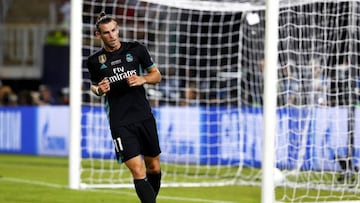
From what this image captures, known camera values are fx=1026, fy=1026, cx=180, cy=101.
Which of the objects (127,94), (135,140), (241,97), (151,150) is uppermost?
(127,94)

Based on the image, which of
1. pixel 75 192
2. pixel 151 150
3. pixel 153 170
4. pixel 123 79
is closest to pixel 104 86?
pixel 123 79

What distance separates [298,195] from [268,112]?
96.2 inches

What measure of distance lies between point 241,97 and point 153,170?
7677 millimetres

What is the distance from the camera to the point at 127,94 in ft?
33.3

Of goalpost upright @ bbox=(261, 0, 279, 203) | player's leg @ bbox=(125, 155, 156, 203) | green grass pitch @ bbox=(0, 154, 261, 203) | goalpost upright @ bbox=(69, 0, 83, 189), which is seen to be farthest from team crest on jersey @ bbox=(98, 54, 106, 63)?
goalpost upright @ bbox=(69, 0, 83, 189)

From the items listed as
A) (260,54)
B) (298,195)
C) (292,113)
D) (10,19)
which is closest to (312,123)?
(292,113)

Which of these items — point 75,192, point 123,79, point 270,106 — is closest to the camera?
point 123,79

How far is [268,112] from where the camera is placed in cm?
1162

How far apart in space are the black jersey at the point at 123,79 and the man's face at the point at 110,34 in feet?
0.39

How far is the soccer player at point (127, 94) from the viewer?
32.7ft

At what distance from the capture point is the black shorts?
Result: 32.9ft

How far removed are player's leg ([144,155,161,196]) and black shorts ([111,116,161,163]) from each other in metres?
0.15

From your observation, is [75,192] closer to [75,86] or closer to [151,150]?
[75,86]

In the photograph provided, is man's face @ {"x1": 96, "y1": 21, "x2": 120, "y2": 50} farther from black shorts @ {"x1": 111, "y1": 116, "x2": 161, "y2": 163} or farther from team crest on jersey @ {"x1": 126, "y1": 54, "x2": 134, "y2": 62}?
black shorts @ {"x1": 111, "y1": 116, "x2": 161, "y2": 163}
